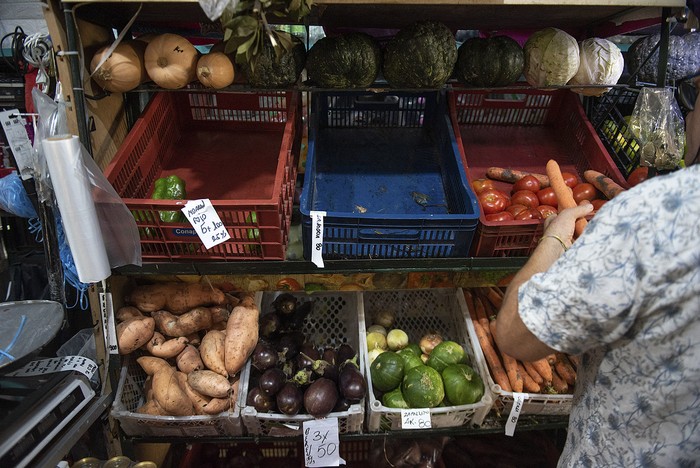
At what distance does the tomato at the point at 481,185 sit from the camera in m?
2.04

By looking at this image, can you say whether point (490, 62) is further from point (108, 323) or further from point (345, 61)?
point (108, 323)

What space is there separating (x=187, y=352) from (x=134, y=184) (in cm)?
77

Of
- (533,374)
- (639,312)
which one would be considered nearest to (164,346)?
(533,374)

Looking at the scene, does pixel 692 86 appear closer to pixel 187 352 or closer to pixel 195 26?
pixel 195 26

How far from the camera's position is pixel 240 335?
1.90 metres

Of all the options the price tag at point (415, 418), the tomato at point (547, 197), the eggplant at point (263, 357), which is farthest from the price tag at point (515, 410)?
the eggplant at point (263, 357)

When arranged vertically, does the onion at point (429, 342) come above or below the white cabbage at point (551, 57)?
below

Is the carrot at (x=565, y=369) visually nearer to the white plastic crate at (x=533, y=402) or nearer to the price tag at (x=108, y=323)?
the white plastic crate at (x=533, y=402)

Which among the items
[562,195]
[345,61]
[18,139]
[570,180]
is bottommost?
[570,180]

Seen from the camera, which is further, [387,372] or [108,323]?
[387,372]

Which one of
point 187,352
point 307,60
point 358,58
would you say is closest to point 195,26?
point 307,60

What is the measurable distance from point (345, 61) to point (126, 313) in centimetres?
142

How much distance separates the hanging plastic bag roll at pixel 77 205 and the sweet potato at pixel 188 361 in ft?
1.88

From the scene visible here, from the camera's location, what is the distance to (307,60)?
1.78 meters
